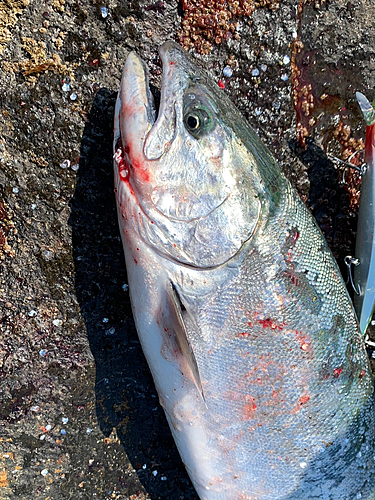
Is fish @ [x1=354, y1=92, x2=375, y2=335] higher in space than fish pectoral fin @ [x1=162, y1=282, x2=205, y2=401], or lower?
higher

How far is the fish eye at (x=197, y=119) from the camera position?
1.86 metres

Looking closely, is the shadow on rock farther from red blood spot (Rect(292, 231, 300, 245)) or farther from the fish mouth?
red blood spot (Rect(292, 231, 300, 245))

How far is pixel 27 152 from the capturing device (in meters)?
2.23

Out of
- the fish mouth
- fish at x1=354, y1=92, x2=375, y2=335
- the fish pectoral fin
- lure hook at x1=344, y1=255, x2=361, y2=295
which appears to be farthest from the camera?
lure hook at x1=344, y1=255, x2=361, y2=295

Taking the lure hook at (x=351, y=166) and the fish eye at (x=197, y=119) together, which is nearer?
the fish eye at (x=197, y=119)

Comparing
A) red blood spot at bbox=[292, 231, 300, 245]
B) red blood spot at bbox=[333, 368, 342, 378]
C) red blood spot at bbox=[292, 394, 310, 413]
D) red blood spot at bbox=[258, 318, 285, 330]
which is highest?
red blood spot at bbox=[292, 231, 300, 245]

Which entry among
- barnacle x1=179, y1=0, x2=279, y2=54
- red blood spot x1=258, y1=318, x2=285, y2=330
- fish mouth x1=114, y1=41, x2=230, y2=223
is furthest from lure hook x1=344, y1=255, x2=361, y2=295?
barnacle x1=179, y1=0, x2=279, y2=54

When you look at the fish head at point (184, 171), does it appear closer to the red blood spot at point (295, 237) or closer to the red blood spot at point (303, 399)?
the red blood spot at point (295, 237)

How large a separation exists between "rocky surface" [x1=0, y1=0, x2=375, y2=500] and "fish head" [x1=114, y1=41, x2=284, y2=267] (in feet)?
1.40

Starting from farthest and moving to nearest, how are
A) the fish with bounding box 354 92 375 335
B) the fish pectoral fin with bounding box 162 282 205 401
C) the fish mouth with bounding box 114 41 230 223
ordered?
the fish with bounding box 354 92 375 335, the fish pectoral fin with bounding box 162 282 205 401, the fish mouth with bounding box 114 41 230 223

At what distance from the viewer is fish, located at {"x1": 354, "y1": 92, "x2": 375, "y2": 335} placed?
246 centimetres

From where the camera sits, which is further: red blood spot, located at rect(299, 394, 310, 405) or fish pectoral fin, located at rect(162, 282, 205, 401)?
red blood spot, located at rect(299, 394, 310, 405)

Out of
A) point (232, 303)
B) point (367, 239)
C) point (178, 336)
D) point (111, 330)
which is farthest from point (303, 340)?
point (111, 330)

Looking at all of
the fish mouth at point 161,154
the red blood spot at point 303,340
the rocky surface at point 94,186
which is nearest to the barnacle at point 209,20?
the rocky surface at point 94,186
